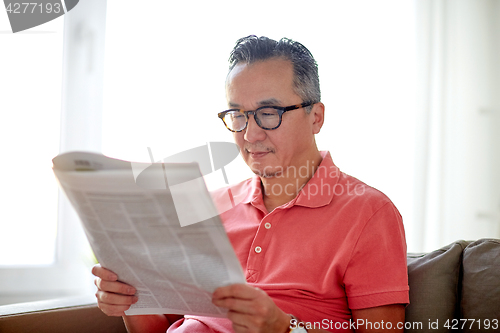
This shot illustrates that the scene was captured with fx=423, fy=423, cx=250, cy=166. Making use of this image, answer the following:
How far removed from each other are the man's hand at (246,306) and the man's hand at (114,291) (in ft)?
0.77

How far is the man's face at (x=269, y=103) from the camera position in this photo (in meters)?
1.24

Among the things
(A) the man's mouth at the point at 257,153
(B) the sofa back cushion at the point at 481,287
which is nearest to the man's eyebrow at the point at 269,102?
(A) the man's mouth at the point at 257,153

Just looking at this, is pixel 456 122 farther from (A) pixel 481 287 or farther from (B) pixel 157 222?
(B) pixel 157 222

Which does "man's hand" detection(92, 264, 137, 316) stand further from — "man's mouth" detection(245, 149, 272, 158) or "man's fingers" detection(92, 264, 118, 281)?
"man's mouth" detection(245, 149, 272, 158)

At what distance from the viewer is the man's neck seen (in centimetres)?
132

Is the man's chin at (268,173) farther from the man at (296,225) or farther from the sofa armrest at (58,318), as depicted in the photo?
the sofa armrest at (58,318)

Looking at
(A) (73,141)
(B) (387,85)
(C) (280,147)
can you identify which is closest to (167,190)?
(C) (280,147)

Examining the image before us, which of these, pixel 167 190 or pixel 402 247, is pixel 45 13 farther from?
pixel 402 247

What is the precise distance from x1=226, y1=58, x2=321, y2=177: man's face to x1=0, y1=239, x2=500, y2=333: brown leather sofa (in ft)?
1.59

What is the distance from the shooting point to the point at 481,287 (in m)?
1.10

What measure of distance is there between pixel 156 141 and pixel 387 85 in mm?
1255

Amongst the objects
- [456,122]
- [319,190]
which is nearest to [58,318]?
[319,190]

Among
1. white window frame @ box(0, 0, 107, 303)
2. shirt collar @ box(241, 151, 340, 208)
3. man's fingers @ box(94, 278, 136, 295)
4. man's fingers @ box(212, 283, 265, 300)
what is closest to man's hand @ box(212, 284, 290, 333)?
man's fingers @ box(212, 283, 265, 300)

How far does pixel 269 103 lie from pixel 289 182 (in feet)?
0.86
